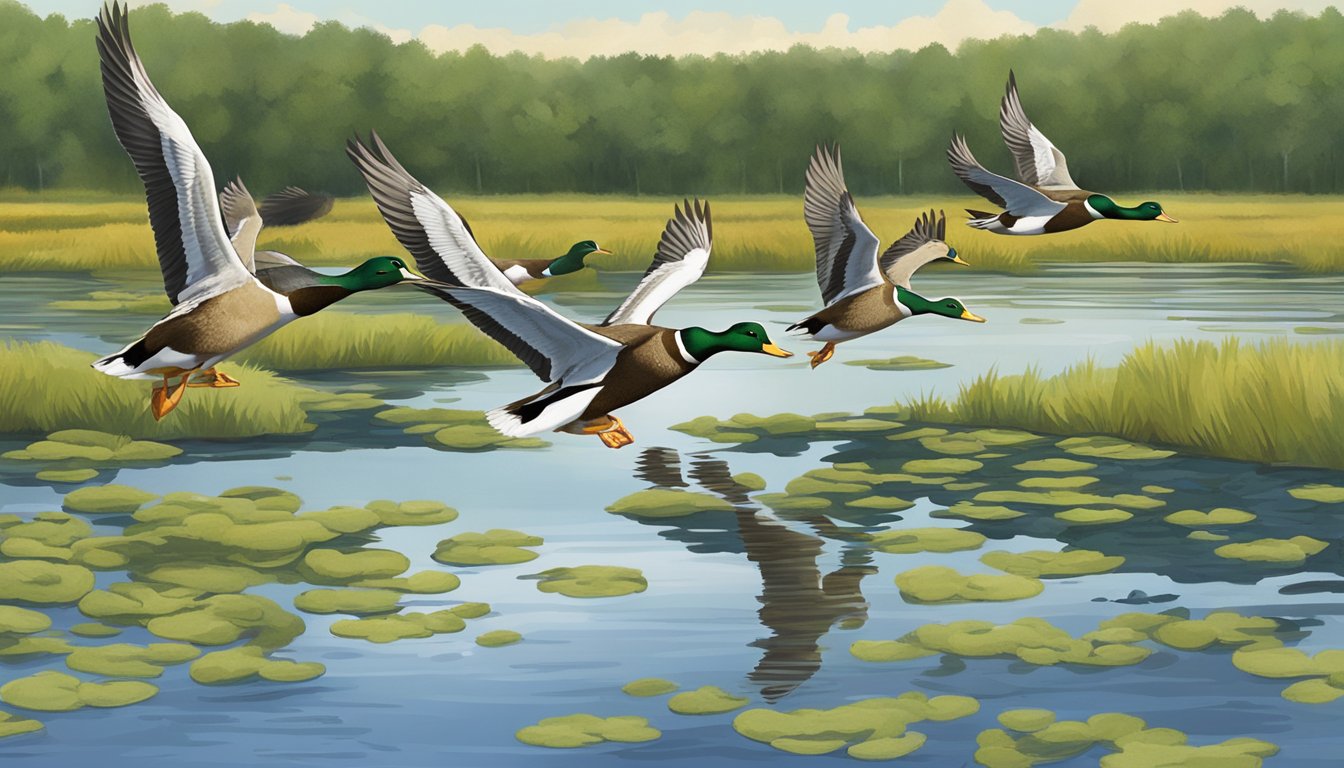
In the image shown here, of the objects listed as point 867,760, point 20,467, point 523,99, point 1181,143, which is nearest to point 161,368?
point 20,467

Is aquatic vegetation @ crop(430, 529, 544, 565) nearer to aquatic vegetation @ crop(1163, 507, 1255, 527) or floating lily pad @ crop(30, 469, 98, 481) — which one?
floating lily pad @ crop(30, 469, 98, 481)

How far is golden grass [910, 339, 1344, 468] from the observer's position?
535 inches

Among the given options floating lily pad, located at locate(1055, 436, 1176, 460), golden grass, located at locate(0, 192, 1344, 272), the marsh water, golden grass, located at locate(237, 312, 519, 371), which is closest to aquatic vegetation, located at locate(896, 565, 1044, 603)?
the marsh water

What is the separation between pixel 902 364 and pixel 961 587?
37.6 feet

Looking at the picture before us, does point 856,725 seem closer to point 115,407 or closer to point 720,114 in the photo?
point 115,407

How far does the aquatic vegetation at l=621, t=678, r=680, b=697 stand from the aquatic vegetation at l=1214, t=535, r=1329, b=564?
439cm

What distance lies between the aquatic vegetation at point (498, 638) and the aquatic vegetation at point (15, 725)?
218cm

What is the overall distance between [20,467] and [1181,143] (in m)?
67.0

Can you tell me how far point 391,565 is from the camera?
9875 mm

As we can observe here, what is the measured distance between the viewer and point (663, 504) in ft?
38.8

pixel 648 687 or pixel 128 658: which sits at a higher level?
pixel 128 658

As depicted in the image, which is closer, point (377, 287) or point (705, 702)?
point (705, 702)

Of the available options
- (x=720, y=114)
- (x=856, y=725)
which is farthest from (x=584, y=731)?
(x=720, y=114)

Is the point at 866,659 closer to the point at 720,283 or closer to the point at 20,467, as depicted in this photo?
the point at 20,467
